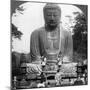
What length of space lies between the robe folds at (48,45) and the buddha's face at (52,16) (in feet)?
0.21

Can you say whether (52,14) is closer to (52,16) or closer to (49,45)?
(52,16)

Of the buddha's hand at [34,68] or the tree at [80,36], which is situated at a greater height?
the tree at [80,36]

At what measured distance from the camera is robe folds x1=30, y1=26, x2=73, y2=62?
1870mm

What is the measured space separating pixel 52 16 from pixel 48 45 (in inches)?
10.0

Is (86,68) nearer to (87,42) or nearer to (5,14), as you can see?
(87,42)

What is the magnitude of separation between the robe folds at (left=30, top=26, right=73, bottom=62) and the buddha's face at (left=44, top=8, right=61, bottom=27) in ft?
0.21

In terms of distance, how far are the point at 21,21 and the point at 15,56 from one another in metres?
0.30

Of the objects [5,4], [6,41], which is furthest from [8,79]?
[5,4]

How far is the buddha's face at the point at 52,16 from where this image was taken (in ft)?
6.21

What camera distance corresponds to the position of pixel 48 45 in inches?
74.8

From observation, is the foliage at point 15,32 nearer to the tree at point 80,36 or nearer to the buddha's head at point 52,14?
the buddha's head at point 52,14

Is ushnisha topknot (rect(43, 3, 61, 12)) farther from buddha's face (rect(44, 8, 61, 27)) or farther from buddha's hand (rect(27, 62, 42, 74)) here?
buddha's hand (rect(27, 62, 42, 74))

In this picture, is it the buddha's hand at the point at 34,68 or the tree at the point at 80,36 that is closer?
the buddha's hand at the point at 34,68

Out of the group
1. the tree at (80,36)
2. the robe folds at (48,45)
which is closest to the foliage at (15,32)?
the robe folds at (48,45)
